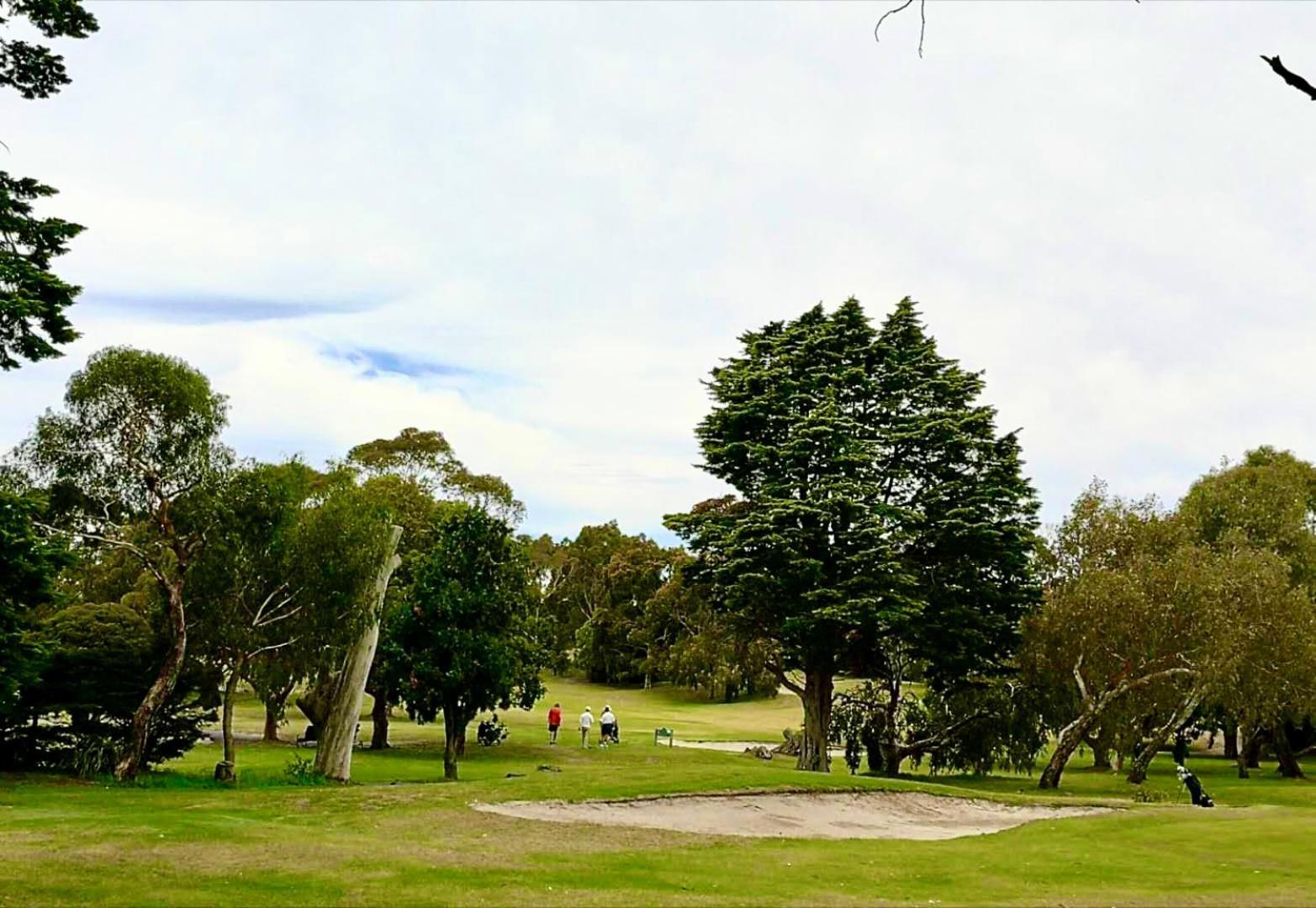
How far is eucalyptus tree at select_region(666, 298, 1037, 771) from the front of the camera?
3697cm

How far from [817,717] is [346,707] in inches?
705

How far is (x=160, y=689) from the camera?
26.5 metres

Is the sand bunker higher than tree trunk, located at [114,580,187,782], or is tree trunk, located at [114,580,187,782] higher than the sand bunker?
tree trunk, located at [114,580,187,782]

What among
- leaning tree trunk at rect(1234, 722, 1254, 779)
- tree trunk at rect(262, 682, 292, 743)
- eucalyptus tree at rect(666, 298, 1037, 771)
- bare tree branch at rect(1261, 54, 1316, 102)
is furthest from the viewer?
leaning tree trunk at rect(1234, 722, 1254, 779)

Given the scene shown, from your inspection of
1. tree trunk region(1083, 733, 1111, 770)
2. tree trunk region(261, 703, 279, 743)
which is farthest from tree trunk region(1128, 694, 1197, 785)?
tree trunk region(261, 703, 279, 743)

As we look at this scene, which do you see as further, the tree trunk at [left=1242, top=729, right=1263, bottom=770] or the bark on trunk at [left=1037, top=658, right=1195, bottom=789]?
the tree trunk at [left=1242, top=729, right=1263, bottom=770]

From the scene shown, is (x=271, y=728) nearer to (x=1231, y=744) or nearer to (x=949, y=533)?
(x=949, y=533)

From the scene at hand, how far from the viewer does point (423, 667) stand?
32.0m

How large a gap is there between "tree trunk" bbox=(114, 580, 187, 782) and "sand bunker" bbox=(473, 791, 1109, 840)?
383 inches

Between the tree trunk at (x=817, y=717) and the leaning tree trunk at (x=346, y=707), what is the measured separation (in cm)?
1680

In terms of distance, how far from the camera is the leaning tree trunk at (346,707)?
28406 mm

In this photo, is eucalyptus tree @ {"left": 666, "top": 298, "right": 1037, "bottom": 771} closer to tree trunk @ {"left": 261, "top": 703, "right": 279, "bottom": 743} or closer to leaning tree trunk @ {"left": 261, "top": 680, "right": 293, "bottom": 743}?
leaning tree trunk @ {"left": 261, "top": 680, "right": 293, "bottom": 743}

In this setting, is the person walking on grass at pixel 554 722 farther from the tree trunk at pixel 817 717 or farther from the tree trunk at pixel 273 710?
the tree trunk at pixel 817 717

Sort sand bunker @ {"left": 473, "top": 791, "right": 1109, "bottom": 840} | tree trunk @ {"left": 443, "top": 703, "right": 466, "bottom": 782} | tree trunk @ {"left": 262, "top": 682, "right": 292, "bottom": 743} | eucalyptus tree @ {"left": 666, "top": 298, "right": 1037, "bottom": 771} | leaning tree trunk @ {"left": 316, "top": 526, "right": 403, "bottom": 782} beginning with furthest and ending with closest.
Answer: tree trunk @ {"left": 262, "top": 682, "right": 292, "bottom": 743} < eucalyptus tree @ {"left": 666, "top": 298, "right": 1037, "bottom": 771} < tree trunk @ {"left": 443, "top": 703, "right": 466, "bottom": 782} < leaning tree trunk @ {"left": 316, "top": 526, "right": 403, "bottom": 782} < sand bunker @ {"left": 473, "top": 791, "right": 1109, "bottom": 840}
